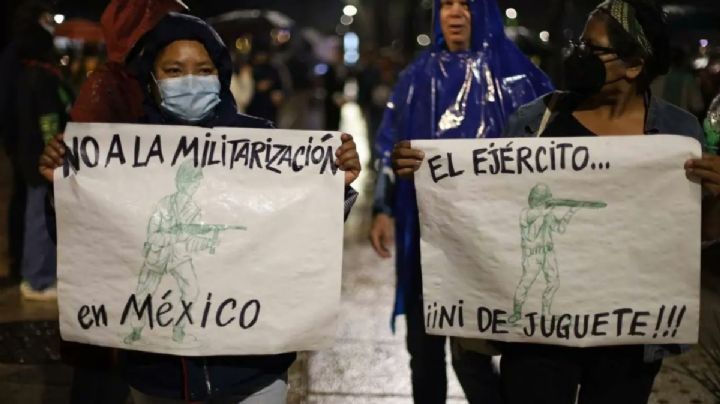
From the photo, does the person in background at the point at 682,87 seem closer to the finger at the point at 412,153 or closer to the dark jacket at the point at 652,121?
the dark jacket at the point at 652,121

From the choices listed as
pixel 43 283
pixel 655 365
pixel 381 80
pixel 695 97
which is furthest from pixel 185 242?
pixel 381 80

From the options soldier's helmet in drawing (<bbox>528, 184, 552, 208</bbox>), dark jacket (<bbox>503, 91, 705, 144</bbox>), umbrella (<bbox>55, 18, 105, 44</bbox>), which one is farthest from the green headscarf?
umbrella (<bbox>55, 18, 105, 44</bbox>)

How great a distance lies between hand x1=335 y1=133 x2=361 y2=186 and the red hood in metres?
1.37

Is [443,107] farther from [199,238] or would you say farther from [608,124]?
[199,238]

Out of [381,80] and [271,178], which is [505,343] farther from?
[381,80]

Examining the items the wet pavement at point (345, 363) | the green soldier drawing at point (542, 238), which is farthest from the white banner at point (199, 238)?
the wet pavement at point (345, 363)

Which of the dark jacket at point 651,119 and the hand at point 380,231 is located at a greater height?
the dark jacket at point 651,119

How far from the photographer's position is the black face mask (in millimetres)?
3020

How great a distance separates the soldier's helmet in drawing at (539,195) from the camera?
2.93 m

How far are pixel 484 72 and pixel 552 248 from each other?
1307mm

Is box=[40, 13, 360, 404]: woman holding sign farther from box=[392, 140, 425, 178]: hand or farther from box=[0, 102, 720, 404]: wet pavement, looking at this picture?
box=[0, 102, 720, 404]: wet pavement

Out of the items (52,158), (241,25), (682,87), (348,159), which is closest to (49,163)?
(52,158)

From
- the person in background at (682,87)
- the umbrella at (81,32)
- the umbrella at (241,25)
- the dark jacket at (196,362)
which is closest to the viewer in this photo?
the dark jacket at (196,362)

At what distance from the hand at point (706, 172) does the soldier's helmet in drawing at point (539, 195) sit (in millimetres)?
437
